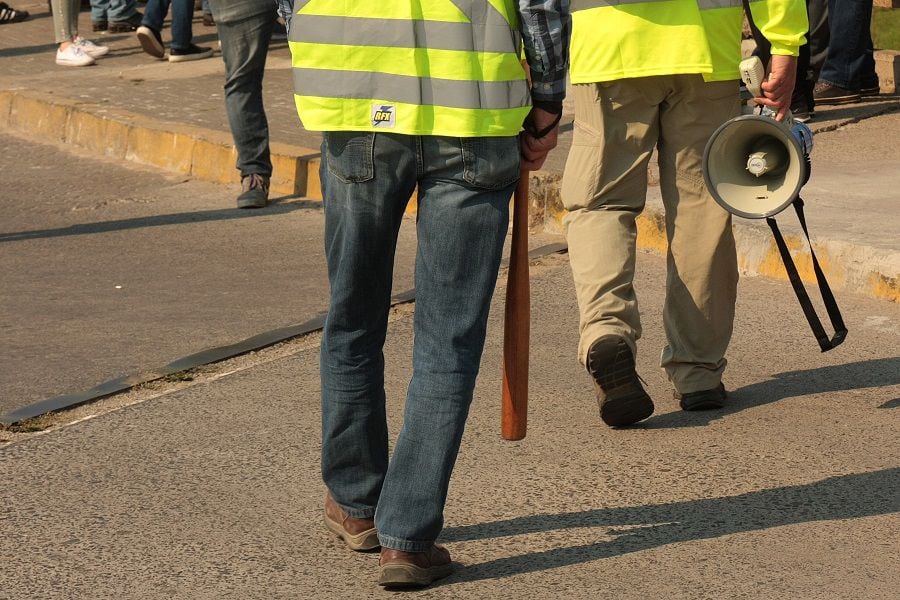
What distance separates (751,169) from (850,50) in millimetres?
5096

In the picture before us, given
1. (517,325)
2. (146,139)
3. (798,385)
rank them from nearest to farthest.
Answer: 1. (517,325)
2. (798,385)
3. (146,139)

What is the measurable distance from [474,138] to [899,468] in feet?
5.64

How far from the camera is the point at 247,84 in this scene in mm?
7930

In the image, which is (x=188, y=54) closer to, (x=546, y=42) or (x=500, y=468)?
(x=500, y=468)

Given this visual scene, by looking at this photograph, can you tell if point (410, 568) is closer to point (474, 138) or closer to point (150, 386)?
point (474, 138)

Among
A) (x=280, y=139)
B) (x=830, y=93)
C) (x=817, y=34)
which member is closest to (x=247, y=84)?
(x=280, y=139)

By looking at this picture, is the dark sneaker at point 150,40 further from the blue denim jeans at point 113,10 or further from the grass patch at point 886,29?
the grass patch at point 886,29

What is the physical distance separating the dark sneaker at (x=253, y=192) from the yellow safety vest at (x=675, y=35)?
3.60 metres

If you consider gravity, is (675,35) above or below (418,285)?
above

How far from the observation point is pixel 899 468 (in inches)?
167

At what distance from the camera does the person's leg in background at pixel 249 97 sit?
783 centimetres

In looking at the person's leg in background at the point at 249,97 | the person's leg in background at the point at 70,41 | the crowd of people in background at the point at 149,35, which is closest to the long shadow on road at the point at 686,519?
the person's leg in background at the point at 249,97

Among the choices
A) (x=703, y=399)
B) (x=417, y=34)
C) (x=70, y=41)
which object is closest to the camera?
(x=417, y=34)

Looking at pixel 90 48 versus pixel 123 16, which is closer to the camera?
pixel 90 48
